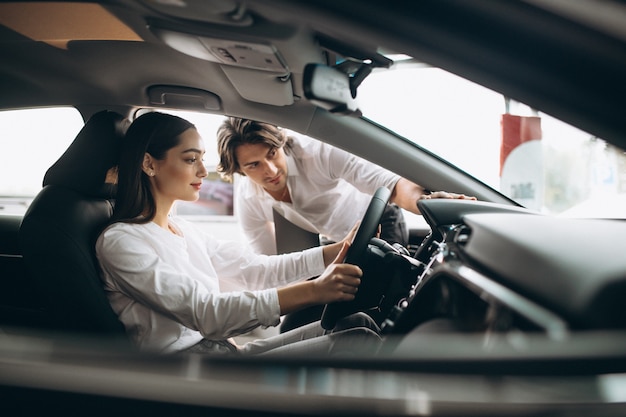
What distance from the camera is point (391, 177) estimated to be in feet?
5.81

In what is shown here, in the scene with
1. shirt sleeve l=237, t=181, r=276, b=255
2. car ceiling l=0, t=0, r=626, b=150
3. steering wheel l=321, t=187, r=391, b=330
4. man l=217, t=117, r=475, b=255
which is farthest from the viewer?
shirt sleeve l=237, t=181, r=276, b=255

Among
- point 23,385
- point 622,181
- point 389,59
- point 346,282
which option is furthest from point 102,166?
point 622,181

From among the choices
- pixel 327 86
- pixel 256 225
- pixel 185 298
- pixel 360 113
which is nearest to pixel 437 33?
pixel 327 86

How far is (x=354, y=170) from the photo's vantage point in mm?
1971

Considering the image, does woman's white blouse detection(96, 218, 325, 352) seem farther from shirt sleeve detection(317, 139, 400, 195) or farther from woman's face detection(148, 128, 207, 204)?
shirt sleeve detection(317, 139, 400, 195)

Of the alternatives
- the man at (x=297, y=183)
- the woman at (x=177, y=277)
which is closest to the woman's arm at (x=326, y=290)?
the woman at (x=177, y=277)

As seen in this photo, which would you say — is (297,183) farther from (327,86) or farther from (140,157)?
(327,86)

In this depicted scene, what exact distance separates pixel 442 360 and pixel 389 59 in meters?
0.45

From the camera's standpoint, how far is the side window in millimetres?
1573

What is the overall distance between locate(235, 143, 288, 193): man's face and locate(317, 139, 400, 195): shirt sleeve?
0.17 meters

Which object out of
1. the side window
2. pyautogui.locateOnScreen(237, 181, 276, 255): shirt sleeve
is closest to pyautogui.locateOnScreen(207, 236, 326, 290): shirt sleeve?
pyautogui.locateOnScreen(237, 181, 276, 255): shirt sleeve

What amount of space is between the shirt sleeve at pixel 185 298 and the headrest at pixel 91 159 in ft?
0.81

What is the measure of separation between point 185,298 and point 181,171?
45 cm

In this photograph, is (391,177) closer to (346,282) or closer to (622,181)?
(346,282)
